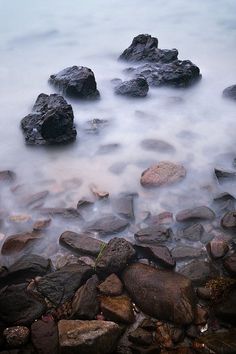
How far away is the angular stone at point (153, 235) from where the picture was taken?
3.79 metres

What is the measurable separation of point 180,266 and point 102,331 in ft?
3.54

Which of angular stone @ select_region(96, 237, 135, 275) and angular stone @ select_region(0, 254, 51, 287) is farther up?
angular stone @ select_region(96, 237, 135, 275)

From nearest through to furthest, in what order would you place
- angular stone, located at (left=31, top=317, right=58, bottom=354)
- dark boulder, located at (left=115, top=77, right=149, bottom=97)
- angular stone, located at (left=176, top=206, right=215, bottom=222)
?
angular stone, located at (left=31, top=317, right=58, bottom=354) → angular stone, located at (left=176, top=206, right=215, bottom=222) → dark boulder, located at (left=115, top=77, right=149, bottom=97)

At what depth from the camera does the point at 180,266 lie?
349cm

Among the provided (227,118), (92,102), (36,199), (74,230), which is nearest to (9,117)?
(92,102)

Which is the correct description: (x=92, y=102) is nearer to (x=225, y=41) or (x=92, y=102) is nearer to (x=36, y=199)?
(x=36, y=199)

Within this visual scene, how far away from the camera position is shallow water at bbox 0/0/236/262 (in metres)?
4.77

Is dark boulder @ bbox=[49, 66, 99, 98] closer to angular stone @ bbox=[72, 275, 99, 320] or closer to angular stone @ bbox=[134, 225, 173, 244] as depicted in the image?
angular stone @ bbox=[134, 225, 173, 244]

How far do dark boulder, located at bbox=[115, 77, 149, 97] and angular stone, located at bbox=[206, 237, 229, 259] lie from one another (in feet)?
13.7

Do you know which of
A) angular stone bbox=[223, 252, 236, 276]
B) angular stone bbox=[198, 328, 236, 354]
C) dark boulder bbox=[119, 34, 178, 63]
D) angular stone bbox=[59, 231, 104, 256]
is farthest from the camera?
dark boulder bbox=[119, 34, 178, 63]

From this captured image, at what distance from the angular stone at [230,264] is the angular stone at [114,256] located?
2.96ft

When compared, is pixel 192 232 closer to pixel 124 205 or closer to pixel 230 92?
pixel 124 205

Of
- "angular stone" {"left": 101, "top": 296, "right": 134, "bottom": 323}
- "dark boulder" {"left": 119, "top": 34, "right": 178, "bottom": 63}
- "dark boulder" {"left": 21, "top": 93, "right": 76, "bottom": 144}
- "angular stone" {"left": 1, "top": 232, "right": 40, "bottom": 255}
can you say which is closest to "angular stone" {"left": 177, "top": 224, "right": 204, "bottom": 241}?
"angular stone" {"left": 101, "top": 296, "right": 134, "bottom": 323}

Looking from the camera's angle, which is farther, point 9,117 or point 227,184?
point 9,117
